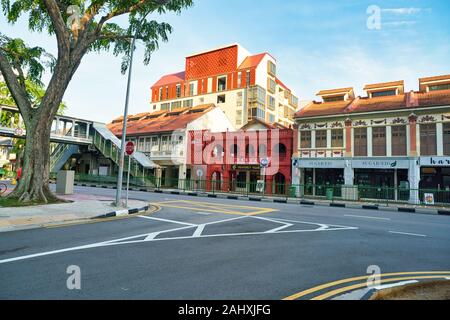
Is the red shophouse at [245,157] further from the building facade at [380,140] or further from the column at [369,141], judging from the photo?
the column at [369,141]

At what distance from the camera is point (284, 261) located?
5.10 metres

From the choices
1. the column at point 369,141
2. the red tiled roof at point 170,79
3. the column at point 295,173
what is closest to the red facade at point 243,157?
the column at point 295,173

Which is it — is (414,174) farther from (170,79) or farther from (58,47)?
(170,79)

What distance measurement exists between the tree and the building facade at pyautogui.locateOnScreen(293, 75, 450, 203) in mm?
17160

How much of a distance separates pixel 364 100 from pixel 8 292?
29.5 meters

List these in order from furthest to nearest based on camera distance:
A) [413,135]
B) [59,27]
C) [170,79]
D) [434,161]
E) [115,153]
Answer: [170,79], [115,153], [413,135], [434,161], [59,27]

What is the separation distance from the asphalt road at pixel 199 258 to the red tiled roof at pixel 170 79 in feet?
161

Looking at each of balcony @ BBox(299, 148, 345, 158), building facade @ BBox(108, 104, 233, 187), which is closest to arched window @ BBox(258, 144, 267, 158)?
balcony @ BBox(299, 148, 345, 158)

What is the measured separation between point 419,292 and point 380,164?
22.5 m

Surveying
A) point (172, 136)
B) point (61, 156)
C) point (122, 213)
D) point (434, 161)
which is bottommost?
point (122, 213)

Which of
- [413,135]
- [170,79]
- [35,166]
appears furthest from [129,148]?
[170,79]

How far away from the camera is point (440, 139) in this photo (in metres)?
21.7

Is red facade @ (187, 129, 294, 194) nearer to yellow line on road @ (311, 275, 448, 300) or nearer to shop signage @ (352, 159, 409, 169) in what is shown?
shop signage @ (352, 159, 409, 169)
